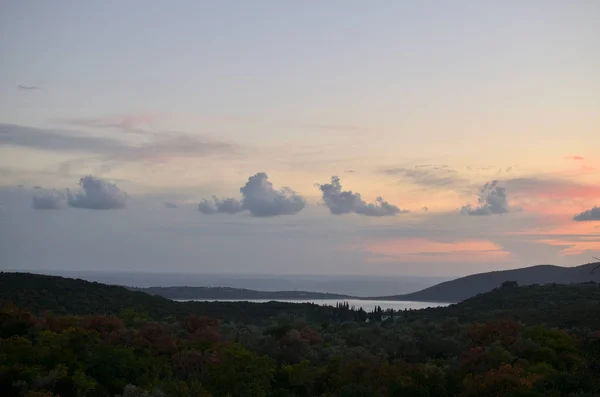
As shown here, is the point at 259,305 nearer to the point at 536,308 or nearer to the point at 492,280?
the point at 536,308

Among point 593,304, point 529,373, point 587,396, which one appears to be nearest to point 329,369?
point 529,373

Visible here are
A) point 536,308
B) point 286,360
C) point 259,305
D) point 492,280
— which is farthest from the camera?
point 492,280

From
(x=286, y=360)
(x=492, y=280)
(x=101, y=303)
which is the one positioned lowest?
(x=286, y=360)

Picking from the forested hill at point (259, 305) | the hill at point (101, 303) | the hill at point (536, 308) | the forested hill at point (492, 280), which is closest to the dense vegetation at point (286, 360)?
the hill at point (536, 308)

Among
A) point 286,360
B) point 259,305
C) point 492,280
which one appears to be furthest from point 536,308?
point 492,280

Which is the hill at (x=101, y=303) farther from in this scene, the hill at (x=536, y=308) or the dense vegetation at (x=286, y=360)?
the hill at (x=536, y=308)

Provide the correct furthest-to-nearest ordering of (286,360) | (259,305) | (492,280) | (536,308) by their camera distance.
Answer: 1. (492,280)
2. (259,305)
3. (536,308)
4. (286,360)

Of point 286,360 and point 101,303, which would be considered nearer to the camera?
point 286,360

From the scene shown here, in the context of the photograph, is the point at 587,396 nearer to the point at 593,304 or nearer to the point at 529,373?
the point at 529,373
